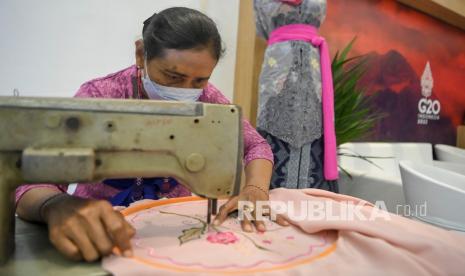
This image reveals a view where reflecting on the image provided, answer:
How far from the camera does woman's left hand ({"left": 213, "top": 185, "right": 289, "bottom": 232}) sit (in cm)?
77

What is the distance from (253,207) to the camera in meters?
0.86

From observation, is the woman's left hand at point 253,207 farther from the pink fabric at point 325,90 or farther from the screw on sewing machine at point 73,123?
the pink fabric at point 325,90

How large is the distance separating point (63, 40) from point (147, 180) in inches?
41.7

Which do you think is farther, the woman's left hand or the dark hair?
the dark hair

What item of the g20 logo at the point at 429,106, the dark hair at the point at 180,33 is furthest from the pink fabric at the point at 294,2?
the g20 logo at the point at 429,106

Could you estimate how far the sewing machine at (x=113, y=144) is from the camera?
1.95ft

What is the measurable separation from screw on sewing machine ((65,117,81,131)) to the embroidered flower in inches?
12.9

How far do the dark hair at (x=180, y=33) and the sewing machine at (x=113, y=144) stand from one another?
0.31m

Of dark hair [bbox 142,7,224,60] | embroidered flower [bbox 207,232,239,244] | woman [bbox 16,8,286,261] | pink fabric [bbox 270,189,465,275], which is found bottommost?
embroidered flower [bbox 207,232,239,244]

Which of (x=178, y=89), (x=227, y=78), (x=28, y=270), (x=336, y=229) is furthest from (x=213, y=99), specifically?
(x=227, y=78)

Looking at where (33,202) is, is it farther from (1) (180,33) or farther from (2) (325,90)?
(2) (325,90)

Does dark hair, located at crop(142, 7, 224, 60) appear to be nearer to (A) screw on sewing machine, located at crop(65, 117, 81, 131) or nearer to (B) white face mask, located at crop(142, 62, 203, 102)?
(B) white face mask, located at crop(142, 62, 203, 102)

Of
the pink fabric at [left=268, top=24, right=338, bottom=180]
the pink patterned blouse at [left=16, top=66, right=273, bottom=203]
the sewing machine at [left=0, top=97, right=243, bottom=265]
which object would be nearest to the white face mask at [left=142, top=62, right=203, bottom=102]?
the pink patterned blouse at [left=16, top=66, right=273, bottom=203]

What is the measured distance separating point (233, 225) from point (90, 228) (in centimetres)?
32
